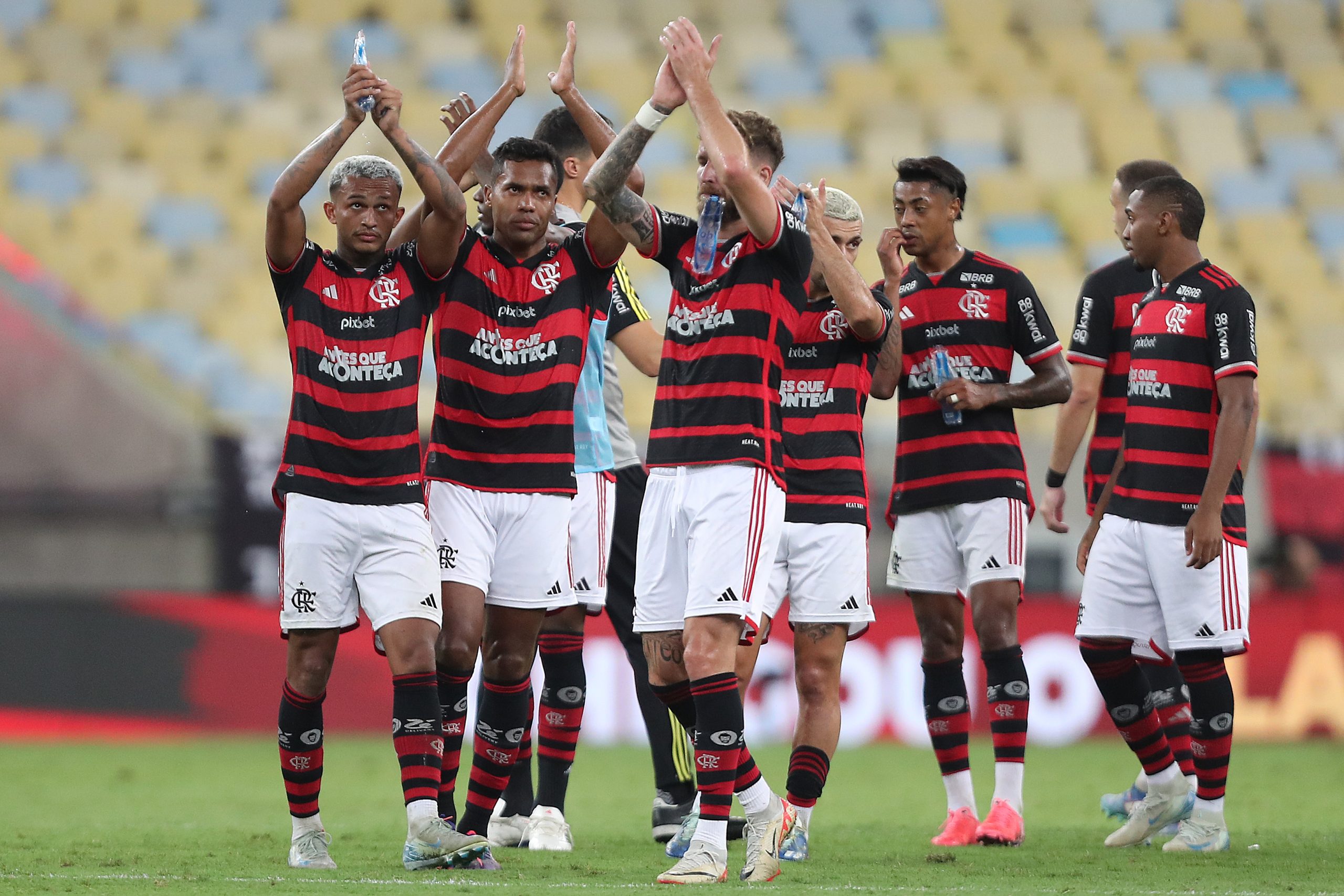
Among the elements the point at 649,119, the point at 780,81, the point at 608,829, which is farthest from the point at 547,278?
the point at 780,81

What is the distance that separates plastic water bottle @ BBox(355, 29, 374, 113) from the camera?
5.30 metres

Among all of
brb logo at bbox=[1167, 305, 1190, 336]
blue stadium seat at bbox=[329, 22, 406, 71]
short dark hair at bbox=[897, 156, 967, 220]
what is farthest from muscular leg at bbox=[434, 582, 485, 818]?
blue stadium seat at bbox=[329, 22, 406, 71]

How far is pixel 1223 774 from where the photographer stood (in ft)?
20.1

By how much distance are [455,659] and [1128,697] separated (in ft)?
8.75

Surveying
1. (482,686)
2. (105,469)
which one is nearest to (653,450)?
(482,686)

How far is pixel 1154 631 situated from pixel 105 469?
804 centimetres

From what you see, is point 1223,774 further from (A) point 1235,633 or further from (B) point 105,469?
(B) point 105,469

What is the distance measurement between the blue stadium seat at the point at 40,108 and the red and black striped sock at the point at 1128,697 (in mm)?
13203

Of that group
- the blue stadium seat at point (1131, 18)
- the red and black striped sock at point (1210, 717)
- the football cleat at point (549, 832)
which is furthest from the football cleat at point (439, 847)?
the blue stadium seat at point (1131, 18)

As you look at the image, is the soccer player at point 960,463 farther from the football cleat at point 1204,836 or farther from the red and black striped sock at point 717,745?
the red and black striped sock at point 717,745

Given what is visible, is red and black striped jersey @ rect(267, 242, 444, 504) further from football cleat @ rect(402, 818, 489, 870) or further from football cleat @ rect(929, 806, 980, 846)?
football cleat @ rect(929, 806, 980, 846)

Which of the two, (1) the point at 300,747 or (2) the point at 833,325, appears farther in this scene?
(2) the point at 833,325

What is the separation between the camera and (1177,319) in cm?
627

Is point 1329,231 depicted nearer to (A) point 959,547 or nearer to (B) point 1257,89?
(B) point 1257,89
